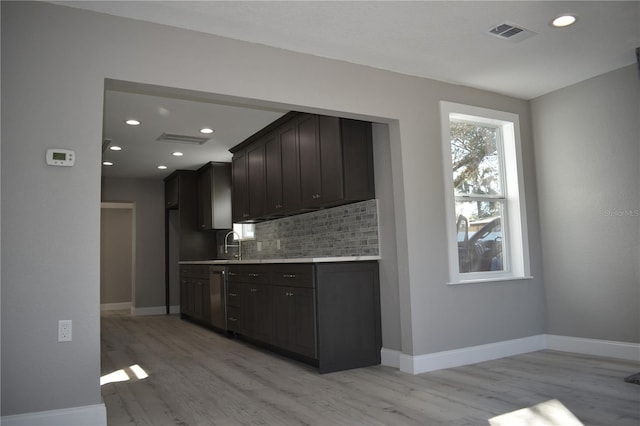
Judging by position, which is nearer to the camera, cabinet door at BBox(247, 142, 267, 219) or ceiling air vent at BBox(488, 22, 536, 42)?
ceiling air vent at BBox(488, 22, 536, 42)

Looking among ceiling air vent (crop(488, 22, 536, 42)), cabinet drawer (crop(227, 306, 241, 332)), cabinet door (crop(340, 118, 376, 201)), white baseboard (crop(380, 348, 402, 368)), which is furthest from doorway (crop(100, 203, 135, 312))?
ceiling air vent (crop(488, 22, 536, 42))

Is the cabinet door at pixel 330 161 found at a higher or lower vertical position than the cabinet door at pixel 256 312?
higher

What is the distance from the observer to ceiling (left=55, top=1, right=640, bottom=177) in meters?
3.02

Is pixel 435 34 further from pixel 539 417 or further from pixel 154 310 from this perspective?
pixel 154 310

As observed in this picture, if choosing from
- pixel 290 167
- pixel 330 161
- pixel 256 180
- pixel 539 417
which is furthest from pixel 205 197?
pixel 539 417

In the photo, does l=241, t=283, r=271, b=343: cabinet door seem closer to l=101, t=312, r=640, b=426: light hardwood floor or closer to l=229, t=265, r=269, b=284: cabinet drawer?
l=229, t=265, r=269, b=284: cabinet drawer

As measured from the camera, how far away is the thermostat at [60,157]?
2.76 meters

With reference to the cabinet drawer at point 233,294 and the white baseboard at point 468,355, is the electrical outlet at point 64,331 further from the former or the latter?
the cabinet drawer at point 233,294

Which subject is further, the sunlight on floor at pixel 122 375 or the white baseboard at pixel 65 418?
the sunlight on floor at pixel 122 375

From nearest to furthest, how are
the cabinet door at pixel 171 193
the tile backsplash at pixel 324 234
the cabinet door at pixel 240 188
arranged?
the tile backsplash at pixel 324 234
the cabinet door at pixel 240 188
the cabinet door at pixel 171 193

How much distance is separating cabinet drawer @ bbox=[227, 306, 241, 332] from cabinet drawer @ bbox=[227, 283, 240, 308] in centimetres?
6

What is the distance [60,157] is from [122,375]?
83.6 inches

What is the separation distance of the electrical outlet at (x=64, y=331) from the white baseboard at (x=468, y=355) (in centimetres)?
249

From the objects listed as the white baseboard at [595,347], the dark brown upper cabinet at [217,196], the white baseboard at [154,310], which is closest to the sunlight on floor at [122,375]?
the dark brown upper cabinet at [217,196]
